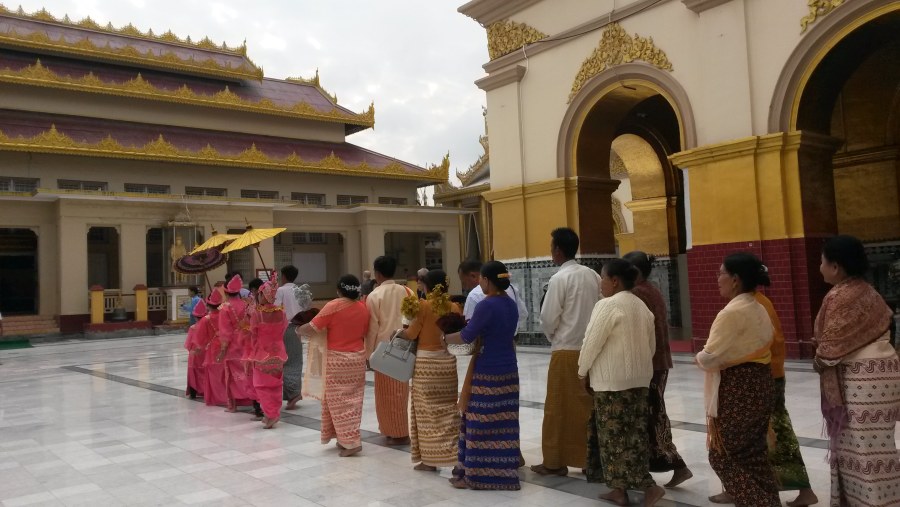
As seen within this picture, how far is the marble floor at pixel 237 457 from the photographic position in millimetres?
4234

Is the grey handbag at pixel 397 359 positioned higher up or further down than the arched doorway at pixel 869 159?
further down

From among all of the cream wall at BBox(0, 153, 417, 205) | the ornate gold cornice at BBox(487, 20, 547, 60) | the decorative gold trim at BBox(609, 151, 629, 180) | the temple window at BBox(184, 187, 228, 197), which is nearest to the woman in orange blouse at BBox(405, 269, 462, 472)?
the ornate gold cornice at BBox(487, 20, 547, 60)

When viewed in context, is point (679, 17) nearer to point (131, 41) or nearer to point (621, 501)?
point (621, 501)

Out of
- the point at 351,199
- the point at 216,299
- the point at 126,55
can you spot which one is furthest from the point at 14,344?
the point at 216,299

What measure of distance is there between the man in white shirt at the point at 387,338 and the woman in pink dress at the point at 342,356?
98 millimetres

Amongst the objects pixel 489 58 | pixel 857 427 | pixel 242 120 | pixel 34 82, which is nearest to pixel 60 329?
pixel 34 82

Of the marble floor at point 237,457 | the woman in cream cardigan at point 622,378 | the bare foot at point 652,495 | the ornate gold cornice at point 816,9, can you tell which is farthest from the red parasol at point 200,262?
the ornate gold cornice at point 816,9

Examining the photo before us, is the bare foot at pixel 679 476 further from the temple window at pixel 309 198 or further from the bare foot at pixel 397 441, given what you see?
the temple window at pixel 309 198

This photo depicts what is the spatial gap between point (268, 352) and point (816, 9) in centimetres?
738

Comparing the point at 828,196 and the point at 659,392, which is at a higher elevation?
the point at 828,196

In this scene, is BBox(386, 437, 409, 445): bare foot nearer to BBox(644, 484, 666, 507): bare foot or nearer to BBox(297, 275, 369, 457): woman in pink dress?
BBox(297, 275, 369, 457): woman in pink dress

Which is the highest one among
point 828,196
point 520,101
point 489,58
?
point 489,58

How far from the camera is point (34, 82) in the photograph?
20.7m

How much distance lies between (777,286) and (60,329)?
18314 mm
